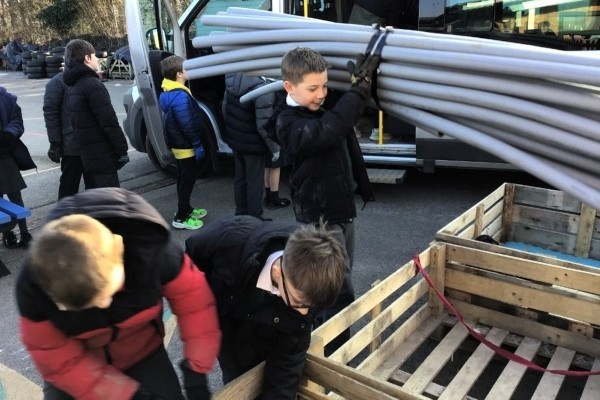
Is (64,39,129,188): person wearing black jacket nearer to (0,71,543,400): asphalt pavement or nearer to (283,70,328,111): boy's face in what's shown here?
(0,71,543,400): asphalt pavement

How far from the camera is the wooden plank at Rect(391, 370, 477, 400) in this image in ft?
9.02

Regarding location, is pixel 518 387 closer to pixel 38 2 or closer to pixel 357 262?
pixel 357 262

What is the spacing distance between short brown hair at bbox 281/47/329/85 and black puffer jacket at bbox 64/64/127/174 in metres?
2.93

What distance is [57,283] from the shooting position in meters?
1.26

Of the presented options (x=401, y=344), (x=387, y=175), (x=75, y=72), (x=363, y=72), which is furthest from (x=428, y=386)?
(x=75, y=72)

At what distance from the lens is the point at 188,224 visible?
17.9 feet

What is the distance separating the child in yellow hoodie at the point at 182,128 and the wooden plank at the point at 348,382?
11.6 ft

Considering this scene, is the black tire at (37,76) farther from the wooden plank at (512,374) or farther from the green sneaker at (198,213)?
the wooden plank at (512,374)

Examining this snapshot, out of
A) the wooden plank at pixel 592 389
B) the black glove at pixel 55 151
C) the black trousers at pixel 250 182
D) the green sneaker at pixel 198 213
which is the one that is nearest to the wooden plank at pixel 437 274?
the wooden plank at pixel 592 389

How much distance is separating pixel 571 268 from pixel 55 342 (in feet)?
8.42

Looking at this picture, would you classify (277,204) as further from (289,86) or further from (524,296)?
(289,86)

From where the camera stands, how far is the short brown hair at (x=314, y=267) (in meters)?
1.55

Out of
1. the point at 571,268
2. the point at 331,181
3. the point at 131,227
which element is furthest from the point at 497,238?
the point at 131,227

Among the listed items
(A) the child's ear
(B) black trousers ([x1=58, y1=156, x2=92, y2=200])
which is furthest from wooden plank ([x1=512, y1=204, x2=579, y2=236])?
(B) black trousers ([x1=58, y1=156, x2=92, y2=200])
